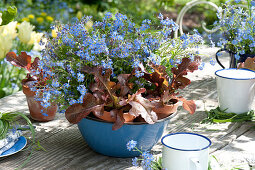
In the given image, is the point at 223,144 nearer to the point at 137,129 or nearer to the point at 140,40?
the point at 137,129

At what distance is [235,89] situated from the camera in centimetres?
145

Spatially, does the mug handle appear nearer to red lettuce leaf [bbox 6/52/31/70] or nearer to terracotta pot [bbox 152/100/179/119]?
terracotta pot [bbox 152/100/179/119]

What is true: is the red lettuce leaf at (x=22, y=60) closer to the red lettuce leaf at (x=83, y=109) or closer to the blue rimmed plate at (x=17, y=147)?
the blue rimmed plate at (x=17, y=147)

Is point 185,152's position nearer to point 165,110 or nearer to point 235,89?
point 165,110

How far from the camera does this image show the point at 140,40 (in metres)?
1.19

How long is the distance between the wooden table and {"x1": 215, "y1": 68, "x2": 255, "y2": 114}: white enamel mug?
0.24ft

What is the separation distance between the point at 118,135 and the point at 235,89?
1.78 ft

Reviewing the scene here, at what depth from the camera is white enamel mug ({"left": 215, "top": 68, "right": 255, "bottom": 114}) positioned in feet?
4.70

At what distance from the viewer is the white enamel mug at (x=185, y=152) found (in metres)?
0.96

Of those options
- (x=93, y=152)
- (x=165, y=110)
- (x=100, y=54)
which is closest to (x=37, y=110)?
(x=93, y=152)

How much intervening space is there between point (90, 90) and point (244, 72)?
2.20 ft

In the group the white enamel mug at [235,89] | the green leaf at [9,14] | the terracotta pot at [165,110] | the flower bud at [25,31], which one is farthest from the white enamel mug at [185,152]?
the flower bud at [25,31]

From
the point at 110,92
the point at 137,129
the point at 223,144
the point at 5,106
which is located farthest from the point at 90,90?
the point at 5,106

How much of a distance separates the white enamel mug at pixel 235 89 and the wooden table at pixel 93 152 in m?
0.07
